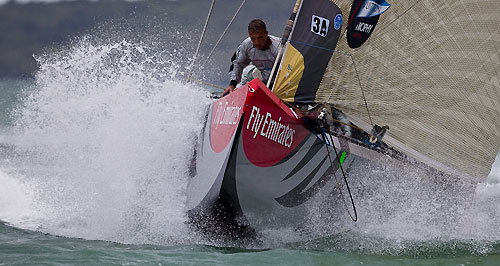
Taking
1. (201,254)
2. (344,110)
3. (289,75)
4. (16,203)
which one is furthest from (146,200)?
(344,110)

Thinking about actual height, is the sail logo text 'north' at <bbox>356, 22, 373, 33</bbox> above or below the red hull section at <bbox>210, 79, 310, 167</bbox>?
above

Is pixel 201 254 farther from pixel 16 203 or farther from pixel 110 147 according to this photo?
pixel 16 203

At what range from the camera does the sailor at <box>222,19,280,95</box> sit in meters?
5.18

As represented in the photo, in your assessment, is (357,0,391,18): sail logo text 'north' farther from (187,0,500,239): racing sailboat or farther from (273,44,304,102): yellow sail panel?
(273,44,304,102): yellow sail panel

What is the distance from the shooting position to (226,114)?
4.59 metres

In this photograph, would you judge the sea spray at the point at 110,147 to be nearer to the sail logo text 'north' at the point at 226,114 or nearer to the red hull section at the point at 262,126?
the sail logo text 'north' at the point at 226,114

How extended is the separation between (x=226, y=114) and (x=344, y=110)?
0.87 meters

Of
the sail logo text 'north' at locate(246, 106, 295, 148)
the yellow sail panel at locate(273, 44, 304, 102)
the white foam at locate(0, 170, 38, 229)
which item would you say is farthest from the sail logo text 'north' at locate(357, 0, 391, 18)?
the white foam at locate(0, 170, 38, 229)

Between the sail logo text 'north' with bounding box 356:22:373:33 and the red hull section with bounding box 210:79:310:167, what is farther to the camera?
the sail logo text 'north' with bounding box 356:22:373:33

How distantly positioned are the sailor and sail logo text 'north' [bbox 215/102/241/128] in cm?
27

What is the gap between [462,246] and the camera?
4516 mm

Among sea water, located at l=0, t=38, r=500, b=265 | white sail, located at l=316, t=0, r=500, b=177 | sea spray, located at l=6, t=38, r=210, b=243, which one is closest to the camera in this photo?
sea water, located at l=0, t=38, r=500, b=265

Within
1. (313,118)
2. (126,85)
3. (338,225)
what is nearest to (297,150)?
(313,118)

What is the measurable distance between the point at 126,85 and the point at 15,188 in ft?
4.82
